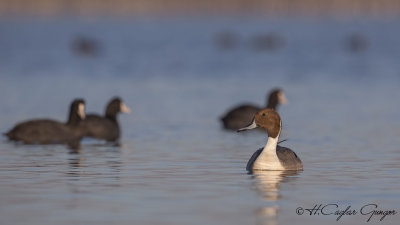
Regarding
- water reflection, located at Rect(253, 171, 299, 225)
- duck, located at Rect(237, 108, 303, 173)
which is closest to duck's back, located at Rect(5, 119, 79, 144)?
duck, located at Rect(237, 108, 303, 173)

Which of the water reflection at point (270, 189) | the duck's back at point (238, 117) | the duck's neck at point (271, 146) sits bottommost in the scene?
the water reflection at point (270, 189)

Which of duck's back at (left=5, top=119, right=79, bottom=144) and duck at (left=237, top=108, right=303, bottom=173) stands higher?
duck's back at (left=5, top=119, right=79, bottom=144)

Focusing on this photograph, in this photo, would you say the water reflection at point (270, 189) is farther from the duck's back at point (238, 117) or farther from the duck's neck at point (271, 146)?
the duck's back at point (238, 117)

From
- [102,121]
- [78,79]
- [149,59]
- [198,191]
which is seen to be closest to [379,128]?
[102,121]

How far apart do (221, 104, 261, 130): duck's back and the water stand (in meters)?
0.49

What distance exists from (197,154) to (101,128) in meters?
4.76

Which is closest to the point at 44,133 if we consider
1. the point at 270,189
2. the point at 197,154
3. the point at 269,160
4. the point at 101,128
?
the point at 101,128

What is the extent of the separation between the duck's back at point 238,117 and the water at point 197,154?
19.3 inches

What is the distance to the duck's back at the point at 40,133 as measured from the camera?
72.9 feet

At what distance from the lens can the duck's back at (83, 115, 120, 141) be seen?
23688 millimetres

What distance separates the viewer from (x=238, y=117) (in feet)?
84.6

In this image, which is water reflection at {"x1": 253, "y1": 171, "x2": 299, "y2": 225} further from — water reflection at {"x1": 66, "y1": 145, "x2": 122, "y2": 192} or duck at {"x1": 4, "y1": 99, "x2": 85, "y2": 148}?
duck at {"x1": 4, "y1": 99, "x2": 85, "y2": 148}

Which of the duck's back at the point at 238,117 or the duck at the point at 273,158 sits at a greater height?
the duck's back at the point at 238,117

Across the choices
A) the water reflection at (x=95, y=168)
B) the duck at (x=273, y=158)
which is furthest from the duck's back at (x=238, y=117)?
the duck at (x=273, y=158)
